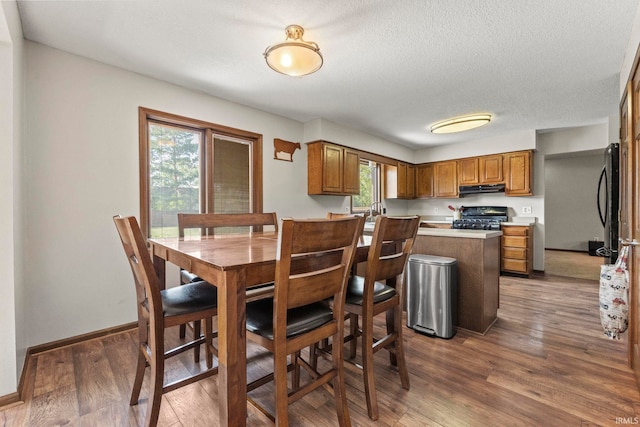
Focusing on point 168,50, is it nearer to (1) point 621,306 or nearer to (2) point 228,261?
(2) point 228,261

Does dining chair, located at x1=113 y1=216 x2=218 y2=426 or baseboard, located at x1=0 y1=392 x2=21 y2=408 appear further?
baseboard, located at x1=0 y1=392 x2=21 y2=408

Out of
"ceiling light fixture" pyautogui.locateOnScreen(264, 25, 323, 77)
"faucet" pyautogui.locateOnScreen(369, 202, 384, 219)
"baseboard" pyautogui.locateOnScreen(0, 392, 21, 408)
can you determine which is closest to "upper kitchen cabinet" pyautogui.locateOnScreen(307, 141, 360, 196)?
"faucet" pyautogui.locateOnScreen(369, 202, 384, 219)

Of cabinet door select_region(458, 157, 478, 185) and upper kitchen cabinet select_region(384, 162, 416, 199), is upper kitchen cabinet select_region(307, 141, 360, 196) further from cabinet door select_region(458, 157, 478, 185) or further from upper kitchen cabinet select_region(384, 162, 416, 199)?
cabinet door select_region(458, 157, 478, 185)

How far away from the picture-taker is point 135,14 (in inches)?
73.1

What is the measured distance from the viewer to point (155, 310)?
4.17 feet

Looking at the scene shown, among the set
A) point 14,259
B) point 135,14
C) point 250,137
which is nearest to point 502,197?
point 250,137

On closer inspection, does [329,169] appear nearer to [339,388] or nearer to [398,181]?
[398,181]

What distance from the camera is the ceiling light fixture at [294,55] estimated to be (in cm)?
182

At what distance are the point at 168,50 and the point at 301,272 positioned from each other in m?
2.17

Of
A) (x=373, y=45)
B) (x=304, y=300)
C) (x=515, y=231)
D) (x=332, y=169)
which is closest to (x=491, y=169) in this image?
(x=515, y=231)

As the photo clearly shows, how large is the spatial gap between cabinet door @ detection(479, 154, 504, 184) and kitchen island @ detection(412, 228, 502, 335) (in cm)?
285

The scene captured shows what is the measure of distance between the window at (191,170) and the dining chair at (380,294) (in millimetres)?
2106

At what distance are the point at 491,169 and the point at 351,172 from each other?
257 centimetres

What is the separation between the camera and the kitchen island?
2.36m
